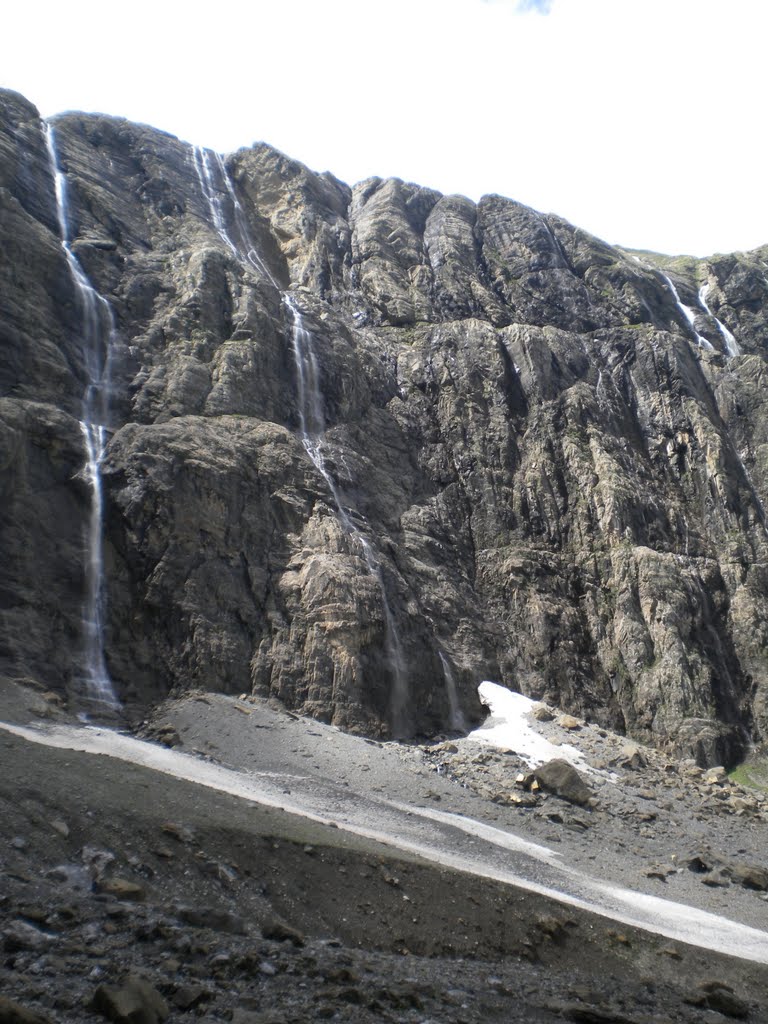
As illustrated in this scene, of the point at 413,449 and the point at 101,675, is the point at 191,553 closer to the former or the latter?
the point at 101,675

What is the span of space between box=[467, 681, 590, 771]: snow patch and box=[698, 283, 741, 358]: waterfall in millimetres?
40048

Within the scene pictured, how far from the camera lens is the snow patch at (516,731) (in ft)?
103

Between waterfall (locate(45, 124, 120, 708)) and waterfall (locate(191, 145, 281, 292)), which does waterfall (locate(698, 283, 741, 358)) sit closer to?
waterfall (locate(191, 145, 281, 292))

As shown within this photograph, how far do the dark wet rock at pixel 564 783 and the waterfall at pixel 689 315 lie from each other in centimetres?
4602

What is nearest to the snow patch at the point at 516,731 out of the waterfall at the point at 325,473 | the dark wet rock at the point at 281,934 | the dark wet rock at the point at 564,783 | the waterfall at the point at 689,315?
the dark wet rock at the point at 564,783

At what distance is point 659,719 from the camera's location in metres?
37.5

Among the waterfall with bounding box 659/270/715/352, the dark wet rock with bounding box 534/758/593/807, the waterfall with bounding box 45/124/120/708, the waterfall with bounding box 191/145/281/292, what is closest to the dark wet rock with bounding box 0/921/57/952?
the waterfall with bounding box 45/124/120/708

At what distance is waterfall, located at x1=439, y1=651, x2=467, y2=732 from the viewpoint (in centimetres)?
3431

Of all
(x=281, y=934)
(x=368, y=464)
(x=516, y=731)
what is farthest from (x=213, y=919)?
(x=368, y=464)

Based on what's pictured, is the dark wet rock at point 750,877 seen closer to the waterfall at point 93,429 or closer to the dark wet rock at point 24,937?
the dark wet rock at point 24,937

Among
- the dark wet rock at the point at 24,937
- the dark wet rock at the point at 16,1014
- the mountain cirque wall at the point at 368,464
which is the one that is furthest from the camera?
the mountain cirque wall at the point at 368,464

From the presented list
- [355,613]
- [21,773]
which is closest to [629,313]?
[355,613]

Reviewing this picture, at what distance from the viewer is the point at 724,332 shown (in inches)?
2621

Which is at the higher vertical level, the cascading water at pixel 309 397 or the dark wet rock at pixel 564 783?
the cascading water at pixel 309 397
